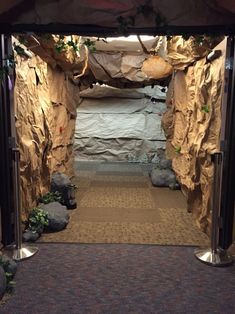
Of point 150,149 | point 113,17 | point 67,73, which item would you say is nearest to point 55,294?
point 113,17

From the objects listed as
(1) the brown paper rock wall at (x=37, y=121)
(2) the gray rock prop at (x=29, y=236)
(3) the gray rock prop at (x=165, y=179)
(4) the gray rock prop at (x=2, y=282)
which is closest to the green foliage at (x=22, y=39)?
(1) the brown paper rock wall at (x=37, y=121)

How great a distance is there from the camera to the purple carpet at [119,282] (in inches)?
70.4

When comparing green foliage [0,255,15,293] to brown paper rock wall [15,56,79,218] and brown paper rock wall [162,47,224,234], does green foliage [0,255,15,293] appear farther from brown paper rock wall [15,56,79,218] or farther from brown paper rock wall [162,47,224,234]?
brown paper rock wall [162,47,224,234]

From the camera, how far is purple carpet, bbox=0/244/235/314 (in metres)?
1.79

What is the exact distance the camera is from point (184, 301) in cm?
185

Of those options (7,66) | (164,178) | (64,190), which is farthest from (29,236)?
(164,178)

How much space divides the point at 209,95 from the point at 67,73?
2736 mm

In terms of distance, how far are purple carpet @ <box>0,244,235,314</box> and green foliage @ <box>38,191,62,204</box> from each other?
0.90 metres

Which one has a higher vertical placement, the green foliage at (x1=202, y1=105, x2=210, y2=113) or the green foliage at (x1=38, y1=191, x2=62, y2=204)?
the green foliage at (x1=202, y1=105, x2=210, y2=113)

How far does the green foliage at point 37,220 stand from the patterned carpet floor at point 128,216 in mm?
121

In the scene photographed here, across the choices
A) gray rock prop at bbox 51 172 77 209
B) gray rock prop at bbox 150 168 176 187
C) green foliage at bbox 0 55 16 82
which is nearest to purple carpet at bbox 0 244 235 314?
gray rock prop at bbox 51 172 77 209

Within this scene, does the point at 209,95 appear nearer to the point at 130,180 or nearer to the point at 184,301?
the point at 184,301

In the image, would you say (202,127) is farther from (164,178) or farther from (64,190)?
(164,178)

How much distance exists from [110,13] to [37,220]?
200cm
